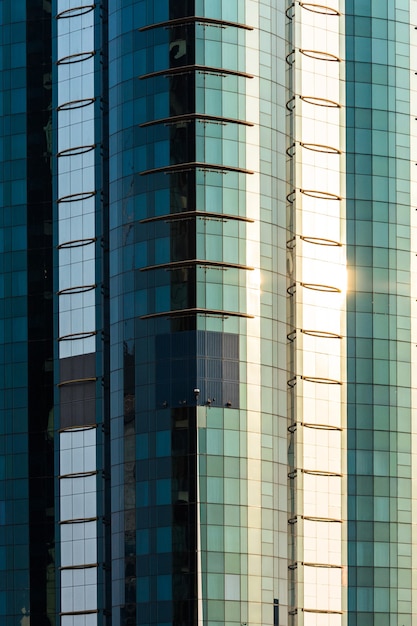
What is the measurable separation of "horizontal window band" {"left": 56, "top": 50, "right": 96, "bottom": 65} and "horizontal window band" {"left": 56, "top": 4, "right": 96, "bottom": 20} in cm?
419

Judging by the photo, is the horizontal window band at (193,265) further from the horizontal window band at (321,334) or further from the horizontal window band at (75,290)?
the horizontal window band at (321,334)

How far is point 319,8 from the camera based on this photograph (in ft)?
565

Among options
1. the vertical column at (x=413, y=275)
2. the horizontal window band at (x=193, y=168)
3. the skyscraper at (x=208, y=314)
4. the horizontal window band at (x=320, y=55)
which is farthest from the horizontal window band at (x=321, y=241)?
the horizontal window band at (x=320, y=55)

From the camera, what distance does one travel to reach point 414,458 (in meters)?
168

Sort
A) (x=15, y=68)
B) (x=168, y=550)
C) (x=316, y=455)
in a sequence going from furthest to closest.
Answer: (x=15, y=68)
(x=316, y=455)
(x=168, y=550)

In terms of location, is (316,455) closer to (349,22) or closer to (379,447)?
(379,447)

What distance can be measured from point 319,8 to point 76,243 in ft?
112

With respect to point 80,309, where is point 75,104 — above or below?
above

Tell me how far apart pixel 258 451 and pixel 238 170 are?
2646cm

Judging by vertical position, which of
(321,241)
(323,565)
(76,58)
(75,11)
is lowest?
(323,565)

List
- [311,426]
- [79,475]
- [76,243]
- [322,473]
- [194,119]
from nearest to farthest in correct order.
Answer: [194,119]
[79,475]
[322,473]
[311,426]
[76,243]

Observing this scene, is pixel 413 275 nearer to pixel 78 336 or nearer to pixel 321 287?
pixel 321 287

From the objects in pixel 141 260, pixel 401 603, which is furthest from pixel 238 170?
pixel 401 603

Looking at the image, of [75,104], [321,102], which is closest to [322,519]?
[321,102]
